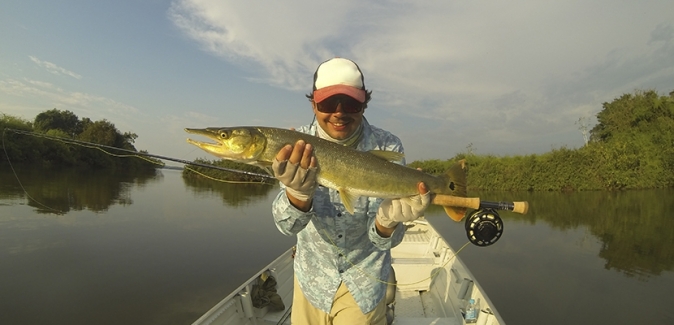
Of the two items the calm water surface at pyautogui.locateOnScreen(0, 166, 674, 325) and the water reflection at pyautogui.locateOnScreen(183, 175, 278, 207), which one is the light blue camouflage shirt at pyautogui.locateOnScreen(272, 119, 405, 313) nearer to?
the calm water surface at pyautogui.locateOnScreen(0, 166, 674, 325)

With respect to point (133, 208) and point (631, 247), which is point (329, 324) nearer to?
point (631, 247)

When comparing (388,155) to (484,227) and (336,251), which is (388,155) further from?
(484,227)

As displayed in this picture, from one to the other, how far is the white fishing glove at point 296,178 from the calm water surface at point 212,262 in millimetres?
7513

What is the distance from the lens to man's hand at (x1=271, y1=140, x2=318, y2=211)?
8.35 ft

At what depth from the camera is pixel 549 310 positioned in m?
8.93

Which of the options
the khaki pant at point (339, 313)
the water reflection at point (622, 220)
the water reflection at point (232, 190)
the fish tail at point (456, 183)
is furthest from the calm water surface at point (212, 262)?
the fish tail at point (456, 183)

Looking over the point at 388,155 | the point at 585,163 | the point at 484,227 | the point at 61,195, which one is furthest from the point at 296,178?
the point at 585,163

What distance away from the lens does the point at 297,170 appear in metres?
2.58

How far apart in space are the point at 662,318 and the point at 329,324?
9.64 m

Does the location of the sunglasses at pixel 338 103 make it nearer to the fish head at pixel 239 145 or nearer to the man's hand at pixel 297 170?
the man's hand at pixel 297 170

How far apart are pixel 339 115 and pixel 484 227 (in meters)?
1.98

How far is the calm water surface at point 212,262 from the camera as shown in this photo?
8922mm

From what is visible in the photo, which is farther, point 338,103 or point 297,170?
point 338,103

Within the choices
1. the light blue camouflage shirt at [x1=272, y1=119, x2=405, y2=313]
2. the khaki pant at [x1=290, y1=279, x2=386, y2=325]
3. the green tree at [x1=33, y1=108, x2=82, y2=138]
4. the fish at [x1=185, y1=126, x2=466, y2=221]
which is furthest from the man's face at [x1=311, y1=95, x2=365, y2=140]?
the green tree at [x1=33, y1=108, x2=82, y2=138]
